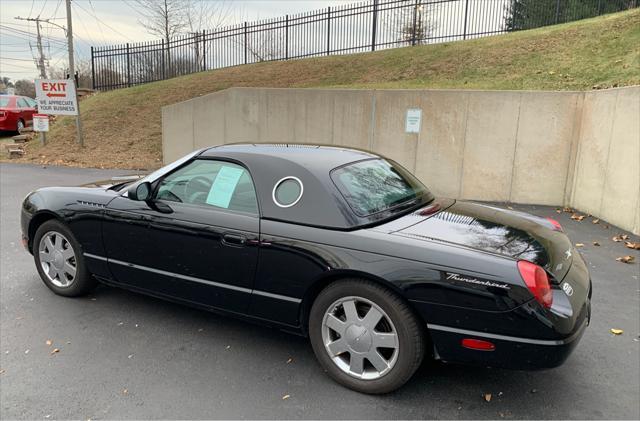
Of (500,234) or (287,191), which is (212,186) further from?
(500,234)

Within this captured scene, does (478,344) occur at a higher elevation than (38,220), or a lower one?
lower

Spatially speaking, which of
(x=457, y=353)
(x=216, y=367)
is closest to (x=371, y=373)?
(x=457, y=353)

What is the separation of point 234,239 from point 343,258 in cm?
82

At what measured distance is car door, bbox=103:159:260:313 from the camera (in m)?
3.18

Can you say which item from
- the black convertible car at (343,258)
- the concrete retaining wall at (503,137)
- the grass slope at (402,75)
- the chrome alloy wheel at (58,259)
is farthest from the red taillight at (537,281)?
the grass slope at (402,75)

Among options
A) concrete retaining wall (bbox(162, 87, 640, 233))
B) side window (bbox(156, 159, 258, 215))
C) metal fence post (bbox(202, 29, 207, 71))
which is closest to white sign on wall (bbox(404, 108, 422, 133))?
concrete retaining wall (bbox(162, 87, 640, 233))

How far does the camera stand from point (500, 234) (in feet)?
9.81

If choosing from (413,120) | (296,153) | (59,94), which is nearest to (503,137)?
(413,120)

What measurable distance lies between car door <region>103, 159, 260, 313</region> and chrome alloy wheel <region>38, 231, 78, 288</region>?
0.58m

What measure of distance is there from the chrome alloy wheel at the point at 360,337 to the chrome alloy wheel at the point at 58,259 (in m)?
2.51

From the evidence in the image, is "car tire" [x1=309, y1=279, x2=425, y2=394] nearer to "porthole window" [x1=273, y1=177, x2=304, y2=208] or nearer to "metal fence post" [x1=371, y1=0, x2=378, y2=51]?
"porthole window" [x1=273, y1=177, x2=304, y2=208]

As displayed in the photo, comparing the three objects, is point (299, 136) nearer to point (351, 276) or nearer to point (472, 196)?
point (472, 196)

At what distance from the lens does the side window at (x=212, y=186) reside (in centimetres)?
326

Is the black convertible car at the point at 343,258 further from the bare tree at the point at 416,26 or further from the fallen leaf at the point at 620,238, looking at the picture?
the bare tree at the point at 416,26
